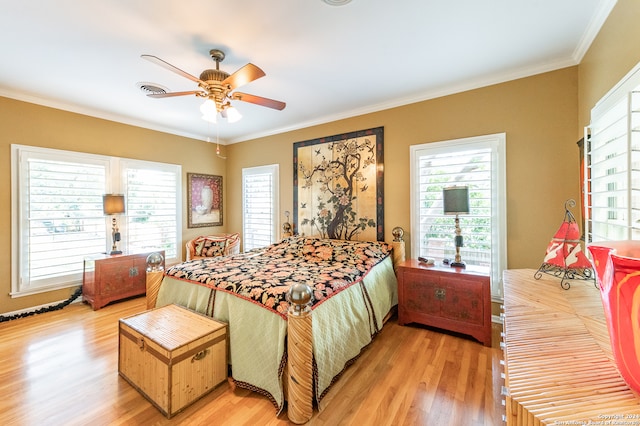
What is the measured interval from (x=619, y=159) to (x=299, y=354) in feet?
6.82

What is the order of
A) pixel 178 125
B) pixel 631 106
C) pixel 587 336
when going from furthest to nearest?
pixel 178 125
pixel 631 106
pixel 587 336

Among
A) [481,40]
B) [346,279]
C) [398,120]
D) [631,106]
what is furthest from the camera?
[398,120]

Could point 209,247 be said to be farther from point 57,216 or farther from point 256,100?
point 256,100

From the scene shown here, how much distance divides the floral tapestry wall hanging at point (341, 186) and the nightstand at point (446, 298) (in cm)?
79

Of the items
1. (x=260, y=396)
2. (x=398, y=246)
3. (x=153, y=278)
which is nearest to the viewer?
(x=260, y=396)

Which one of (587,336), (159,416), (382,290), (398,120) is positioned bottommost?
(159,416)

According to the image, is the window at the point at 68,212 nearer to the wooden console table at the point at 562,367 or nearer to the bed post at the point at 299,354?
the bed post at the point at 299,354

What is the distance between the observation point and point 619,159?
142cm

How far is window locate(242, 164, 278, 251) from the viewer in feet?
14.9

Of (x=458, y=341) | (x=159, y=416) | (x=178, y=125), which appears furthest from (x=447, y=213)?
(x=178, y=125)

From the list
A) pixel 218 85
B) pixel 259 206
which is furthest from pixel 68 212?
pixel 218 85

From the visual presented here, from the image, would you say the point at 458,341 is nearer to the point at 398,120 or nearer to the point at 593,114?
the point at 593,114

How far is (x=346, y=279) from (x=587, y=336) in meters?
1.57

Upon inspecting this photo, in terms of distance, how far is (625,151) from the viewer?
136cm
